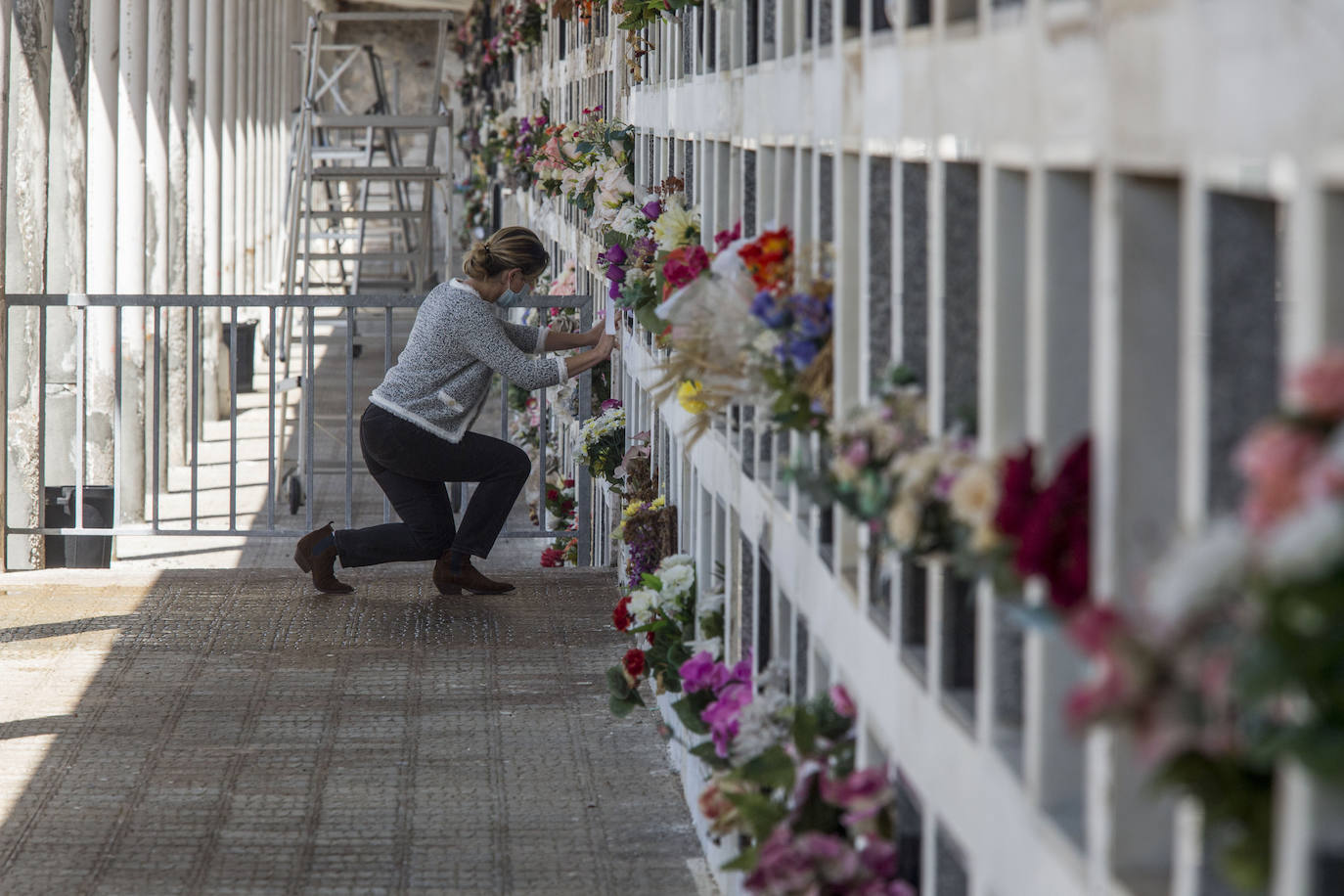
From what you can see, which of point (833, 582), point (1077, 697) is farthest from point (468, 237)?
point (1077, 697)

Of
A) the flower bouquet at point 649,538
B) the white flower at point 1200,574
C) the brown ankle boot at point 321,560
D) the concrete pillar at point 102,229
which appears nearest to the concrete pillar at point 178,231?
the concrete pillar at point 102,229

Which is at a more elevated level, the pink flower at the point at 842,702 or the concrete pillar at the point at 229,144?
the concrete pillar at the point at 229,144

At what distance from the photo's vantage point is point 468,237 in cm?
1686

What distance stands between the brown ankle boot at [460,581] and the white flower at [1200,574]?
463cm

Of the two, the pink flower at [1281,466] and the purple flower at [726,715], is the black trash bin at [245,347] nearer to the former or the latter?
the purple flower at [726,715]

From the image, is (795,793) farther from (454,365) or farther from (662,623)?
(454,365)

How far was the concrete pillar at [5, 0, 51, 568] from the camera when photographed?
6070mm

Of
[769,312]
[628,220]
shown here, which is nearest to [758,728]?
[769,312]

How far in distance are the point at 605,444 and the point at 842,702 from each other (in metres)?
3.50

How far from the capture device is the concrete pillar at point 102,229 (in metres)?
7.60

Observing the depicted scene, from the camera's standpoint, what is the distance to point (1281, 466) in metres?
0.87

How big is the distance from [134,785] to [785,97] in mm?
2057

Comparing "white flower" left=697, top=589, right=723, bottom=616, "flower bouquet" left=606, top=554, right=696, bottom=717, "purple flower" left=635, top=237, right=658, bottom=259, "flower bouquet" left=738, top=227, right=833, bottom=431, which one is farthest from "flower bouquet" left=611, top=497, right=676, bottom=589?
"flower bouquet" left=738, top=227, right=833, bottom=431

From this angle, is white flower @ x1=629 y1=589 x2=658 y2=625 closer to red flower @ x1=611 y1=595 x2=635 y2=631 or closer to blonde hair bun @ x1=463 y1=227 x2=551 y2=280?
red flower @ x1=611 y1=595 x2=635 y2=631
